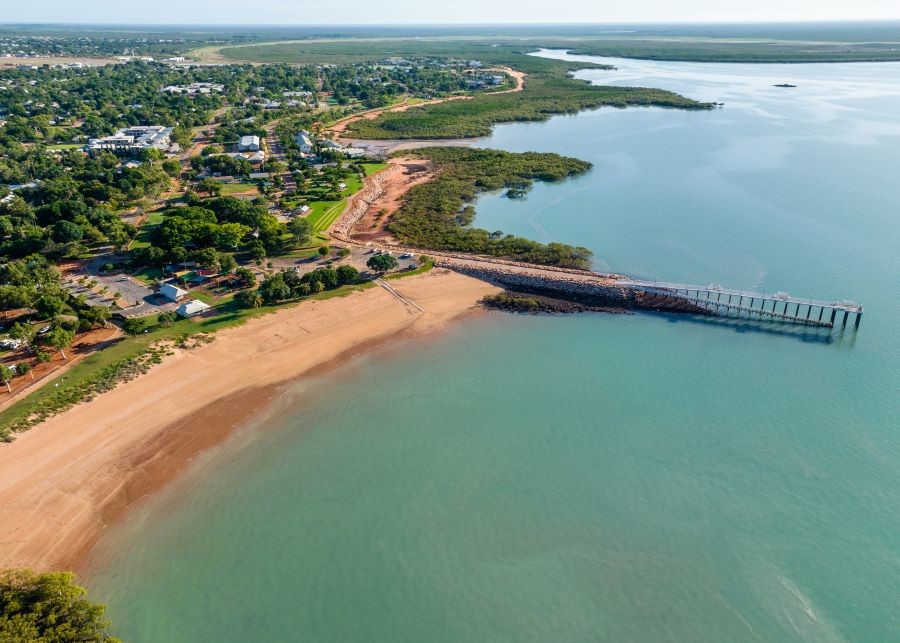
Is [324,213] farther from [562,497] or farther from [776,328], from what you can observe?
[776,328]

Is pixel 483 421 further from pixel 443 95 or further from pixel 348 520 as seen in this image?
pixel 443 95

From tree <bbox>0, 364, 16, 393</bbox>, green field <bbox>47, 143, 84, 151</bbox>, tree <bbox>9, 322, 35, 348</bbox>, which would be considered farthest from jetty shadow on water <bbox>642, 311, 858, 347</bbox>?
green field <bbox>47, 143, 84, 151</bbox>

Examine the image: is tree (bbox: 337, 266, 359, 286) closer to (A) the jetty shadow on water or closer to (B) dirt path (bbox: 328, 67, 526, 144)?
(A) the jetty shadow on water

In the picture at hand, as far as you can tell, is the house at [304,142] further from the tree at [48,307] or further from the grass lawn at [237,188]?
the tree at [48,307]

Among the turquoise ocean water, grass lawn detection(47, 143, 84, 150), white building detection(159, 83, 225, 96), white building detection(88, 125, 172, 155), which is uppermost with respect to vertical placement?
white building detection(159, 83, 225, 96)

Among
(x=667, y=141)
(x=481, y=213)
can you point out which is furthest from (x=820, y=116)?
(x=481, y=213)

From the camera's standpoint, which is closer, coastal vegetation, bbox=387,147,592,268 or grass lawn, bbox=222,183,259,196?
coastal vegetation, bbox=387,147,592,268

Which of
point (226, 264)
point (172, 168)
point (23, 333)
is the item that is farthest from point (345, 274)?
point (172, 168)

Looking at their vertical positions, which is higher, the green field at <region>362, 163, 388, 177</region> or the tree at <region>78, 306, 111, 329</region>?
the green field at <region>362, 163, 388, 177</region>
